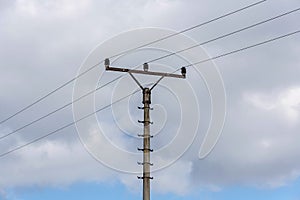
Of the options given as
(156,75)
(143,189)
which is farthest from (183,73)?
(143,189)

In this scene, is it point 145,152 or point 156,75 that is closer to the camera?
point 145,152

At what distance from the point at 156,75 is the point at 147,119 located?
3734 mm

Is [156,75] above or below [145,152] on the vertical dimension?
above

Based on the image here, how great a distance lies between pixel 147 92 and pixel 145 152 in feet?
13.2

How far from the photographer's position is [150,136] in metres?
43.4

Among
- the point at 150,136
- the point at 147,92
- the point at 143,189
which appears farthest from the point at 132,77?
the point at 143,189

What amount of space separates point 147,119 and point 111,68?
15.5 feet

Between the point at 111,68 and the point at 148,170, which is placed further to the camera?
the point at 111,68

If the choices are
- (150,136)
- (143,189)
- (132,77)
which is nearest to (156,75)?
(132,77)

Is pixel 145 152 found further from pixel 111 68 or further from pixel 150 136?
pixel 111 68

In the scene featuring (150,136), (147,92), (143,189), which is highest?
(147,92)

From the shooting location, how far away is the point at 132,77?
1780 inches

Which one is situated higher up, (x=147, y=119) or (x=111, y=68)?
(x=111, y=68)

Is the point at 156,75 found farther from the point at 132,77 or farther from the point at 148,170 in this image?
the point at 148,170
